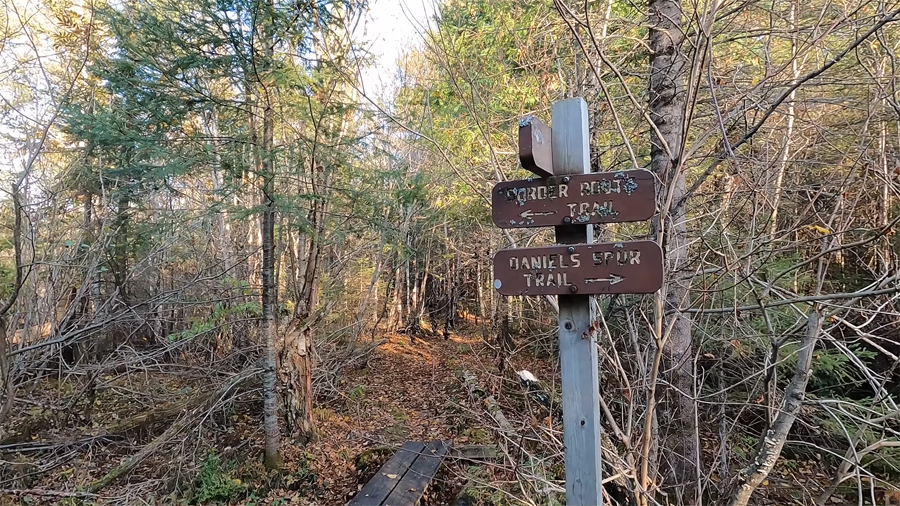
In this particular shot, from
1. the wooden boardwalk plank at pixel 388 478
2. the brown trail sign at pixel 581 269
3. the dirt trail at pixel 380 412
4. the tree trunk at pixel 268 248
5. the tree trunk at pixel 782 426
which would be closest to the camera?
the brown trail sign at pixel 581 269

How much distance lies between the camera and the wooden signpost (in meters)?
1.73

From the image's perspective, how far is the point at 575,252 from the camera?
1.79m

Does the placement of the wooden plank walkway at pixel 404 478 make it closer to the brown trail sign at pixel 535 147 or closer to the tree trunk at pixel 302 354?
the tree trunk at pixel 302 354

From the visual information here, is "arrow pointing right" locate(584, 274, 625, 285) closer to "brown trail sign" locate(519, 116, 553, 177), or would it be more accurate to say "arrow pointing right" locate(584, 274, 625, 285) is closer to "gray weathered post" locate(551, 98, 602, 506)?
"gray weathered post" locate(551, 98, 602, 506)

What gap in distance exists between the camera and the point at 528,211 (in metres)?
1.91

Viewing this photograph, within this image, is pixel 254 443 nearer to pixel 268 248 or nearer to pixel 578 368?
pixel 268 248

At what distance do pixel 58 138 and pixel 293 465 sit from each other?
23.6 ft

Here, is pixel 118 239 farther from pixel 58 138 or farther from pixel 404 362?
pixel 404 362

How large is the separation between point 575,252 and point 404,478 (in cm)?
407

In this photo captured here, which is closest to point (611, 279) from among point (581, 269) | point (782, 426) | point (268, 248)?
point (581, 269)

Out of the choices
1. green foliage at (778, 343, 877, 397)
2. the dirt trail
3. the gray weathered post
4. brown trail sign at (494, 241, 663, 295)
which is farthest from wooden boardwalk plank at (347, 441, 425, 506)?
green foliage at (778, 343, 877, 397)

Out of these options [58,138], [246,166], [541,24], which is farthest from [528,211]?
[58,138]

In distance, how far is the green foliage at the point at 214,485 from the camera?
15.9ft

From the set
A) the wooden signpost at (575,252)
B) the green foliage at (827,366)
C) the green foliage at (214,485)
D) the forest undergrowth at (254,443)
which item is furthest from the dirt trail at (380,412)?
the green foliage at (827,366)
